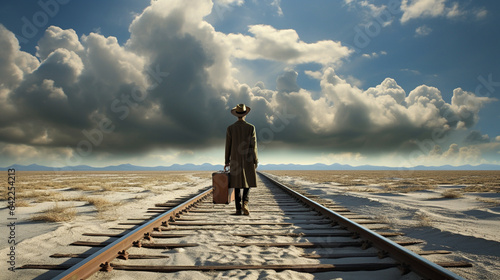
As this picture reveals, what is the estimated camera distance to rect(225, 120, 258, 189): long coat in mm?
5609

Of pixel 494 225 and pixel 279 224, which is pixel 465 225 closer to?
pixel 494 225

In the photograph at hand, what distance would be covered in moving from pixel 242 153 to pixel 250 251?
8.94 feet

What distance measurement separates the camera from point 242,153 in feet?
18.7

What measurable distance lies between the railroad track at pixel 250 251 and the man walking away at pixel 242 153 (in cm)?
92

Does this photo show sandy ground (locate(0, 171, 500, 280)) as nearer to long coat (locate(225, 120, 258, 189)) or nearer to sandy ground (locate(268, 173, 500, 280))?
sandy ground (locate(268, 173, 500, 280))

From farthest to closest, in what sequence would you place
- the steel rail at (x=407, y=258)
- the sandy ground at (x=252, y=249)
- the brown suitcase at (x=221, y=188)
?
1. the brown suitcase at (x=221, y=188)
2. the sandy ground at (x=252, y=249)
3. the steel rail at (x=407, y=258)

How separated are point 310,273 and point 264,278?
1.64ft

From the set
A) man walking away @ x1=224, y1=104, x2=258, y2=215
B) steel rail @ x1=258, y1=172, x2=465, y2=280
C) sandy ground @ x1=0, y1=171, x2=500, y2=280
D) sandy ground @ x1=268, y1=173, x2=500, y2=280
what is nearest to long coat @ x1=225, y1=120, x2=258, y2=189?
man walking away @ x1=224, y1=104, x2=258, y2=215

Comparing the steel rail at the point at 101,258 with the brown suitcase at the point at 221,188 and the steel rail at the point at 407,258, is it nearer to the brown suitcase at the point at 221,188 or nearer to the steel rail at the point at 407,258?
the brown suitcase at the point at 221,188

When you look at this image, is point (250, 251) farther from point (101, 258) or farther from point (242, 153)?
point (242, 153)

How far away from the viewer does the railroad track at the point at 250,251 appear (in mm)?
2576

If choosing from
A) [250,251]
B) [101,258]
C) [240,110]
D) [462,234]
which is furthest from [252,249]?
[462,234]

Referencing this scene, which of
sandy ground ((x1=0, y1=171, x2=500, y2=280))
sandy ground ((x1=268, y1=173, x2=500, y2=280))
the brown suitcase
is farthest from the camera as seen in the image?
the brown suitcase

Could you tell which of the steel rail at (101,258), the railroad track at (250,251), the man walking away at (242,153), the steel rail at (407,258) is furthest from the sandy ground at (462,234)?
the steel rail at (101,258)
